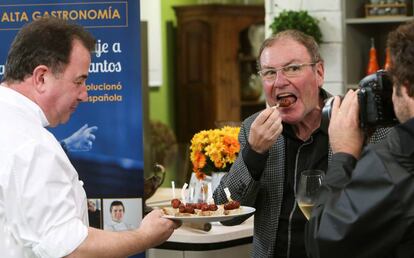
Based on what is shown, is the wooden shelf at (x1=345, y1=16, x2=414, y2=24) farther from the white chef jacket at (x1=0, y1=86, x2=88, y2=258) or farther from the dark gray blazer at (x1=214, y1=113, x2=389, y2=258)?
the white chef jacket at (x1=0, y1=86, x2=88, y2=258)

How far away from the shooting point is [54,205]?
6.46ft

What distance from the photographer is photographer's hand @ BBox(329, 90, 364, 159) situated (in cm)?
193

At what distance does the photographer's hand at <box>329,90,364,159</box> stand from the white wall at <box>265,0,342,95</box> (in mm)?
2976

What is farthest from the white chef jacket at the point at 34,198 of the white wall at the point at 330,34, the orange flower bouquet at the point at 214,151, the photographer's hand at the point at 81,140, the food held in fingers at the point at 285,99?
the white wall at the point at 330,34

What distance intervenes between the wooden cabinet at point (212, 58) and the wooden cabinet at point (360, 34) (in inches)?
166

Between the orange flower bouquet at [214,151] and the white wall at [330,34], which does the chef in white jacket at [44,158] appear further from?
the white wall at [330,34]

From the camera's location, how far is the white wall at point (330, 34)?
4906 millimetres

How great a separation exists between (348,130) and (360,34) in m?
3.30

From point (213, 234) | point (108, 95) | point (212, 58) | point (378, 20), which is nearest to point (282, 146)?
point (213, 234)

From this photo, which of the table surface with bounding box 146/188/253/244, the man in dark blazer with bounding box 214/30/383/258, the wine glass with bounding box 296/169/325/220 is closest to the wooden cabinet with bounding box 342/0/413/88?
the table surface with bounding box 146/188/253/244

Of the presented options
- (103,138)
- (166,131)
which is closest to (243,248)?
(103,138)

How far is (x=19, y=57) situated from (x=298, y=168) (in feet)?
3.01

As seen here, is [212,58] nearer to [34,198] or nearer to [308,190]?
[308,190]

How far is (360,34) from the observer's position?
5.14m
